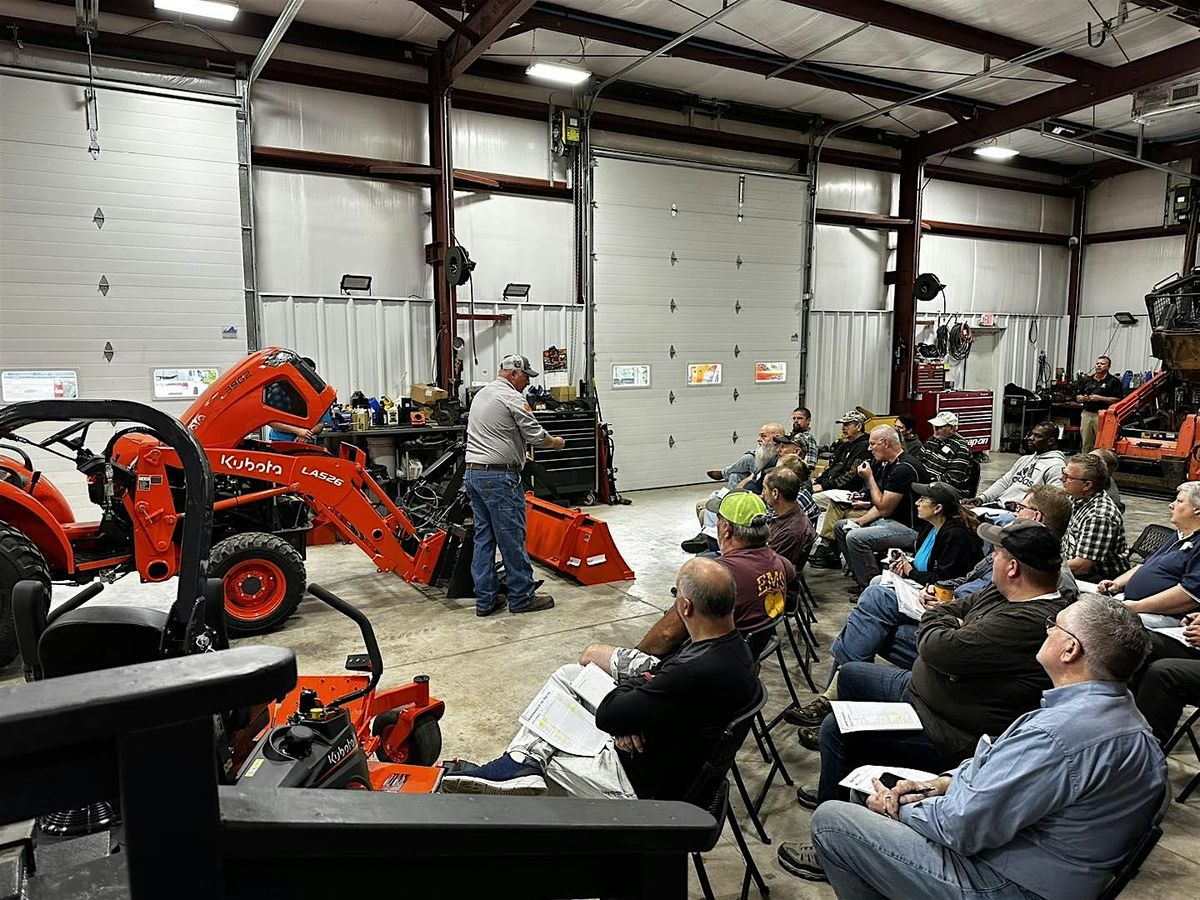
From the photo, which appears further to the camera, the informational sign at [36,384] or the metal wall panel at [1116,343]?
the metal wall panel at [1116,343]

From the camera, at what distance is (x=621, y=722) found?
8.44 ft

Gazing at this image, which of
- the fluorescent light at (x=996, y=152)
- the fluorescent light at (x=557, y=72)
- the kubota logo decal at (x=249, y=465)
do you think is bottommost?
the kubota logo decal at (x=249, y=465)

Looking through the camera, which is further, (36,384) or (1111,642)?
(36,384)

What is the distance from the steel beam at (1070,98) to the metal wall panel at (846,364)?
278 cm

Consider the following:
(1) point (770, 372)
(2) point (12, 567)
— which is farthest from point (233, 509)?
(1) point (770, 372)

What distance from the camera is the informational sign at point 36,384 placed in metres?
7.09

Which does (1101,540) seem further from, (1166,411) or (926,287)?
(926,287)

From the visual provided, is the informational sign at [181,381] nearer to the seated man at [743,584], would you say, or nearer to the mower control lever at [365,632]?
the mower control lever at [365,632]

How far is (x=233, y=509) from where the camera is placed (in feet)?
18.6

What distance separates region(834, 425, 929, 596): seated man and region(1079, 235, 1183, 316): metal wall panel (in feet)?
36.5

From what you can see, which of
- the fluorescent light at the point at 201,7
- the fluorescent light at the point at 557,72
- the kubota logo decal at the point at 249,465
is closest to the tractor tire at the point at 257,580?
the kubota logo decal at the point at 249,465

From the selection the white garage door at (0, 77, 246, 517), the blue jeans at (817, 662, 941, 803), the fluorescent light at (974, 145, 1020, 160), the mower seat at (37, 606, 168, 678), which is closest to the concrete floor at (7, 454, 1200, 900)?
the blue jeans at (817, 662, 941, 803)

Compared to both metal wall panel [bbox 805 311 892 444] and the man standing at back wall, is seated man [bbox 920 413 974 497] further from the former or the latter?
the man standing at back wall

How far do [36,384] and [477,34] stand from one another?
17.4ft
